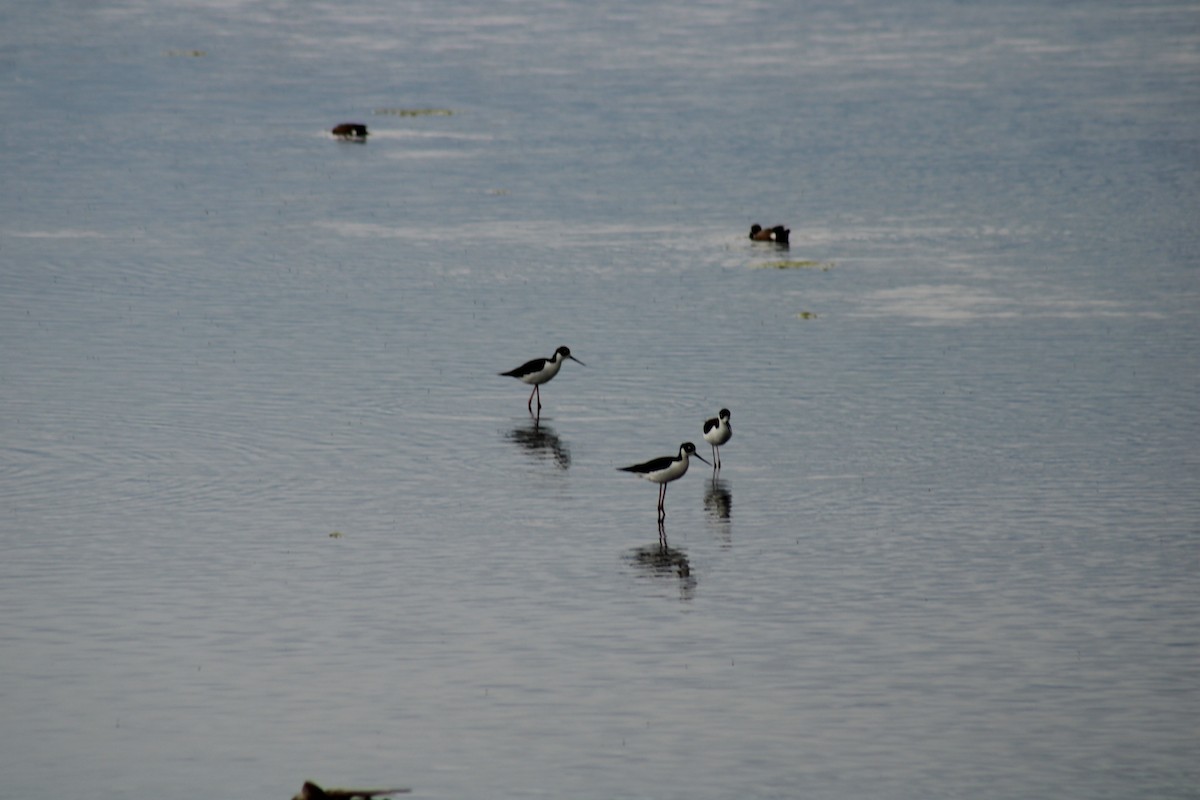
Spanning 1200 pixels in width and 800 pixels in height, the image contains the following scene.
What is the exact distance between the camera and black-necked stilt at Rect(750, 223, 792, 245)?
181 ft

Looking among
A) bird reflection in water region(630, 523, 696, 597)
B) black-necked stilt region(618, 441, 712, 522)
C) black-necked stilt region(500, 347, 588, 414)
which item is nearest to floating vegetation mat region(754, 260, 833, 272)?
black-necked stilt region(500, 347, 588, 414)

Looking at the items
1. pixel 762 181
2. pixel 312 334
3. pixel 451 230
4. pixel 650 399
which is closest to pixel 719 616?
pixel 650 399

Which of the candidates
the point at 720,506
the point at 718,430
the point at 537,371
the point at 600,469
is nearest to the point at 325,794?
the point at 720,506

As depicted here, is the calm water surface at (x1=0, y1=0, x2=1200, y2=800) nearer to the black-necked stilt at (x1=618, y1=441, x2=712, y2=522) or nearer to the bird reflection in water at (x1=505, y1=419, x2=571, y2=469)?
the bird reflection in water at (x1=505, y1=419, x2=571, y2=469)

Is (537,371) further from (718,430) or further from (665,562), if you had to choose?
(665,562)

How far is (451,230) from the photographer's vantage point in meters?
58.9

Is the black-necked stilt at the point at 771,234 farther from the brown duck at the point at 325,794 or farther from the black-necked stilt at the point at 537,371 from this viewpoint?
the brown duck at the point at 325,794

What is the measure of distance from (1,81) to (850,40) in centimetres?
5118

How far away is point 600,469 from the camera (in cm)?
3228

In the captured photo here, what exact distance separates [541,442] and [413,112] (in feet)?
196

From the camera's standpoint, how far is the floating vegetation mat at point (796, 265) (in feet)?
172

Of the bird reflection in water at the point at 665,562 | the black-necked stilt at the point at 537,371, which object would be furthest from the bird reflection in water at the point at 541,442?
the bird reflection in water at the point at 665,562

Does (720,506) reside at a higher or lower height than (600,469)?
lower

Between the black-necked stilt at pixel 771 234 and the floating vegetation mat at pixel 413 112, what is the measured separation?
36.5 metres
